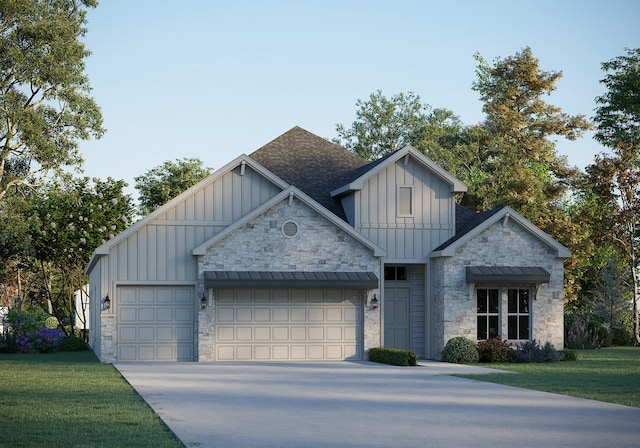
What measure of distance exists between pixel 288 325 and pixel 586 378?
31.9ft

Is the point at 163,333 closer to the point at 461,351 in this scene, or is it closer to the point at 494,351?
the point at 461,351

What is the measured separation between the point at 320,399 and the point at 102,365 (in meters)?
10.5

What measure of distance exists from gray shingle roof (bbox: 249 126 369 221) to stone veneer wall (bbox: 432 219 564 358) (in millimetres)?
4380

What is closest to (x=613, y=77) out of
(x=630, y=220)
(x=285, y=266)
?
(x=630, y=220)

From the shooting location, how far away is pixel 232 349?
27.3 m

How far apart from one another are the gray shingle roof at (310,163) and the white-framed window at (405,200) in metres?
2.06

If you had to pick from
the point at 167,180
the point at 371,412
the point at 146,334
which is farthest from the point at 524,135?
the point at 371,412

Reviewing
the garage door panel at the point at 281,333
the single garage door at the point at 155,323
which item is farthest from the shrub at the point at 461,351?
the single garage door at the point at 155,323

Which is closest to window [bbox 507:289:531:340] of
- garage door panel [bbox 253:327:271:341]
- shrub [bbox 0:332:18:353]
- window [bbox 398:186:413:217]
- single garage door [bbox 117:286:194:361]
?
window [bbox 398:186:413:217]

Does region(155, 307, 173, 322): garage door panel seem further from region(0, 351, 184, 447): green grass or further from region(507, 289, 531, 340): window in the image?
region(507, 289, 531, 340): window

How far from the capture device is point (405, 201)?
1166 inches

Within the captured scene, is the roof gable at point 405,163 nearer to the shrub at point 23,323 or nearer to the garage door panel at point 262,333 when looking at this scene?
the garage door panel at point 262,333

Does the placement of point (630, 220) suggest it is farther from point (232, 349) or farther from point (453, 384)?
point (453, 384)

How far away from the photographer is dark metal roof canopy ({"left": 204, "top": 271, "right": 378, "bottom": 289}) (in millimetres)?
26312
